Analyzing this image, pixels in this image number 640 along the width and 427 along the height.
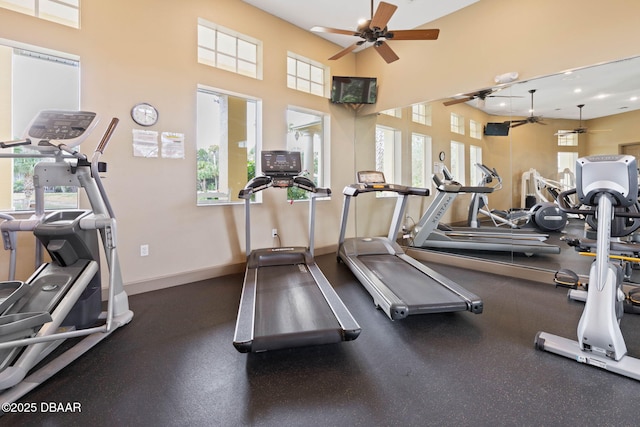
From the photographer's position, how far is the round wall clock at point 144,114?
3.42 m

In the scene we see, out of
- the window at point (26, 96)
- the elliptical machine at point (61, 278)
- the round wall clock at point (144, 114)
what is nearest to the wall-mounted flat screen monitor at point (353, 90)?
the round wall clock at point (144, 114)

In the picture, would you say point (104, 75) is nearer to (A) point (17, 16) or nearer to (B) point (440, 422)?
(A) point (17, 16)

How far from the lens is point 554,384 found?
189 cm

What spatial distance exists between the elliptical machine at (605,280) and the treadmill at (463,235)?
2391mm

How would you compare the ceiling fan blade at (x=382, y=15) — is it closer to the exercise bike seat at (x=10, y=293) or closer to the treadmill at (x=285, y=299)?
the treadmill at (x=285, y=299)

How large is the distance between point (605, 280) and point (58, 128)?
4100mm

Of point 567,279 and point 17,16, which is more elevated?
point 17,16

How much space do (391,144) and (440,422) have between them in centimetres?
510

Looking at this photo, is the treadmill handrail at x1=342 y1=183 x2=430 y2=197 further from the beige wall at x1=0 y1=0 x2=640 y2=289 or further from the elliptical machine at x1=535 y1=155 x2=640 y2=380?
the elliptical machine at x1=535 y1=155 x2=640 y2=380

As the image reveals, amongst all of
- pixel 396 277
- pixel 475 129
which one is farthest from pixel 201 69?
pixel 475 129

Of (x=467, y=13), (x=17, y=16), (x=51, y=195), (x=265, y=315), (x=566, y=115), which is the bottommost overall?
(x=265, y=315)

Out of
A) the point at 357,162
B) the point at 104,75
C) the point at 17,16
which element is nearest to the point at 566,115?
the point at 357,162

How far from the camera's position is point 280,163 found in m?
3.92

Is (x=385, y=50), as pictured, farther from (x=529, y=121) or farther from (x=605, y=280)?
(x=605, y=280)
